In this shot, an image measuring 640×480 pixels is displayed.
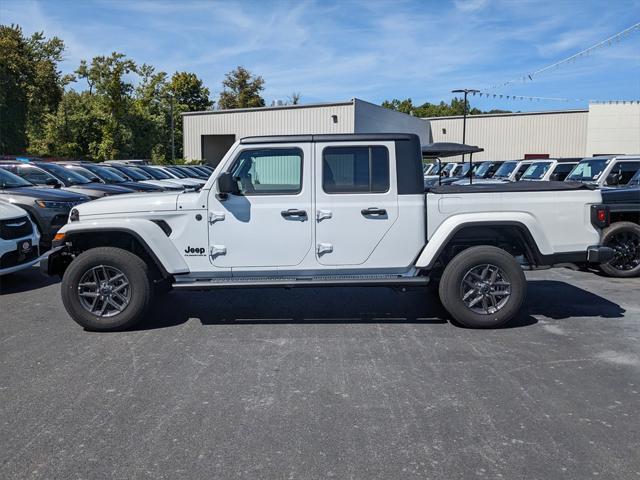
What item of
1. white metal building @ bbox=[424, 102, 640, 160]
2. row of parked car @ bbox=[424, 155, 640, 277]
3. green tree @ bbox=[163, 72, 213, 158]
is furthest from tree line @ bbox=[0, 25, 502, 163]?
row of parked car @ bbox=[424, 155, 640, 277]

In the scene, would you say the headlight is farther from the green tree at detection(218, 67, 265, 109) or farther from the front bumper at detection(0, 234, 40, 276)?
the green tree at detection(218, 67, 265, 109)

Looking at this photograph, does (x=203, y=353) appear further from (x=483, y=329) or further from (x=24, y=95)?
(x=24, y=95)

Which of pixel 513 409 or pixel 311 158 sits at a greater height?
pixel 311 158

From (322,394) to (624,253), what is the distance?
637 cm

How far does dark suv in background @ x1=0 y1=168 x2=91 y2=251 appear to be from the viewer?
33.0 feet

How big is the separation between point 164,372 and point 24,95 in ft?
155

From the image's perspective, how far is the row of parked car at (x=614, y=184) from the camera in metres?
8.66

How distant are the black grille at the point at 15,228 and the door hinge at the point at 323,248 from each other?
186 inches

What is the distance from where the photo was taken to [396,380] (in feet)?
15.1

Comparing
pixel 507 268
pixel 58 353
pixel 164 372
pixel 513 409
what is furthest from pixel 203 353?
pixel 507 268

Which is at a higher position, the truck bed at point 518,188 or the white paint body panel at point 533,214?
the truck bed at point 518,188

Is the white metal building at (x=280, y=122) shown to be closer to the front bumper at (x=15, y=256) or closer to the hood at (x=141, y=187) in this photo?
the hood at (x=141, y=187)


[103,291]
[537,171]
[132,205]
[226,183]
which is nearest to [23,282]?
[103,291]

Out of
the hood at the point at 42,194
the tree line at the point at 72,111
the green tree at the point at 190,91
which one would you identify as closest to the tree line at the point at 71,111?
the tree line at the point at 72,111
